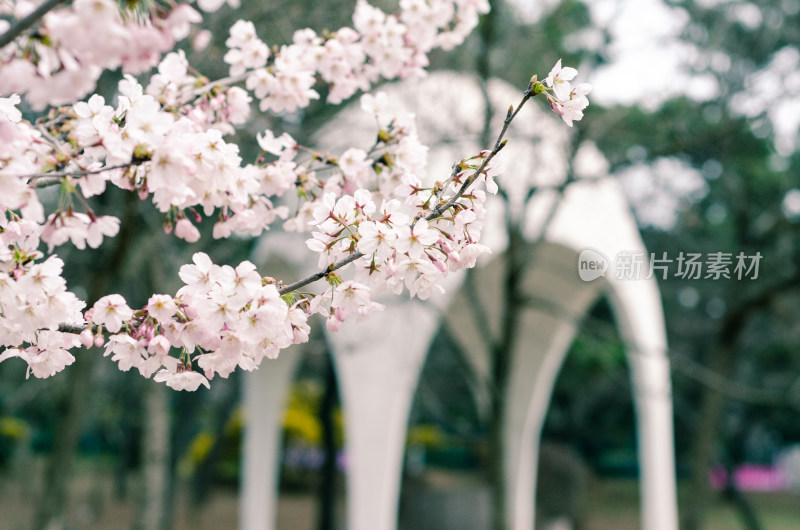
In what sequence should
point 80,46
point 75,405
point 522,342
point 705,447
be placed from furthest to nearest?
point 522,342 < point 705,447 < point 75,405 < point 80,46

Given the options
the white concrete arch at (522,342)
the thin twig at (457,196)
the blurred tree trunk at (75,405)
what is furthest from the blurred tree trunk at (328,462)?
the thin twig at (457,196)

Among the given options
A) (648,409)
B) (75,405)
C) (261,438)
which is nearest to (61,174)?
(75,405)

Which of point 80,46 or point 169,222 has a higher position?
point 169,222

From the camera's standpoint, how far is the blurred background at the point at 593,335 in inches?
200

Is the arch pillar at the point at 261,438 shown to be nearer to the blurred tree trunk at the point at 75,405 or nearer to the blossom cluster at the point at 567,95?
the blurred tree trunk at the point at 75,405

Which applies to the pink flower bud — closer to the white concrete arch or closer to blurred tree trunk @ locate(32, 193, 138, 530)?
blurred tree trunk @ locate(32, 193, 138, 530)

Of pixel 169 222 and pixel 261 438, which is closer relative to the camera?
pixel 169 222

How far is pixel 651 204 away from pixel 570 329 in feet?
5.09

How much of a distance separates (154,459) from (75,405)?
0.72 meters

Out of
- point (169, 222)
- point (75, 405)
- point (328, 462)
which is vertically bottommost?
point (169, 222)

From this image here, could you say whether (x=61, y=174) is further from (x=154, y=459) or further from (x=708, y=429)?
(x=708, y=429)

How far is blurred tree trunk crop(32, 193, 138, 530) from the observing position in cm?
479

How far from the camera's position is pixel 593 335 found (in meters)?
5.90

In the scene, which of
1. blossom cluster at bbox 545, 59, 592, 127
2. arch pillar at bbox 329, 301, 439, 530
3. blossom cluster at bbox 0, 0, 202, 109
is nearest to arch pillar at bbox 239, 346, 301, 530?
arch pillar at bbox 329, 301, 439, 530
